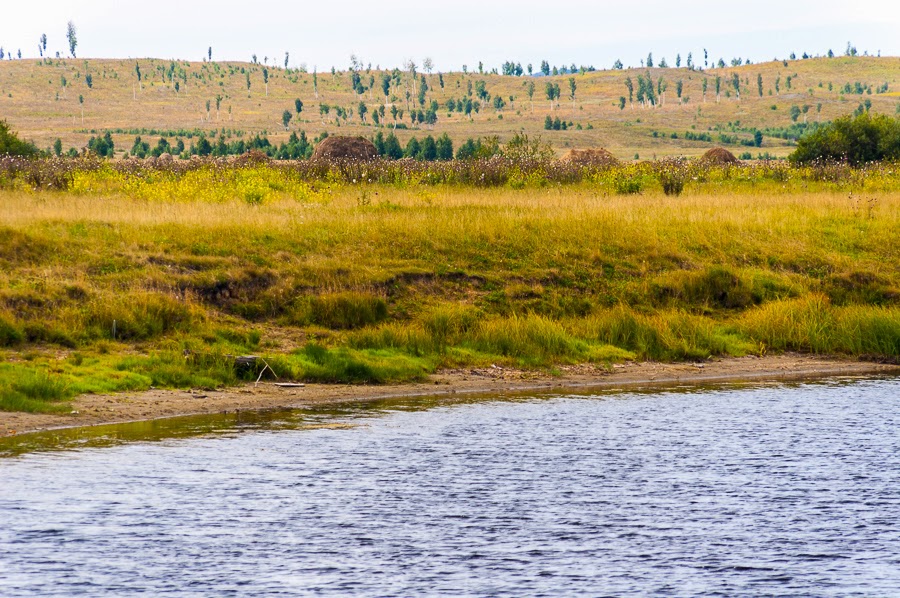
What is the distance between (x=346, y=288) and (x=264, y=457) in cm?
886

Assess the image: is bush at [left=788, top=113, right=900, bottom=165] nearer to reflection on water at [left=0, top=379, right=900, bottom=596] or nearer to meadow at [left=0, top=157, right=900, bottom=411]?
meadow at [left=0, top=157, right=900, bottom=411]

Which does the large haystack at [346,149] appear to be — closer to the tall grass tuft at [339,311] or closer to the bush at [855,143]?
the bush at [855,143]

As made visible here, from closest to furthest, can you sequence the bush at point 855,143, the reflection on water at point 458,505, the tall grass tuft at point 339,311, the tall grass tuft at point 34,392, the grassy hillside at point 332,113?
the reflection on water at point 458,505
the tall grass tuft at point 34,392
the tall grass tuft at point 339,311
the bush at point 855,143
the grassy hillside at point 332,113

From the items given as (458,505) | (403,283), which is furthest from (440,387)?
(458,505)

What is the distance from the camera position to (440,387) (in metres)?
20.1

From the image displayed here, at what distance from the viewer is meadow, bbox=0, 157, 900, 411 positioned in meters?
20.0

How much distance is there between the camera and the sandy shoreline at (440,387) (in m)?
16.8

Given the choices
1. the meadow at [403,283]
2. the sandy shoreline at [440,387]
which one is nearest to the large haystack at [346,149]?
the meadow at [403,283]

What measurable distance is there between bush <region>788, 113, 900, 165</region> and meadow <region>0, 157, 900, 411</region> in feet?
66.5

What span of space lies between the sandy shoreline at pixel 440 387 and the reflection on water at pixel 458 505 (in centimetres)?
79

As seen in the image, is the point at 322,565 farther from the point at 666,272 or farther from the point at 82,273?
the point at 666,272

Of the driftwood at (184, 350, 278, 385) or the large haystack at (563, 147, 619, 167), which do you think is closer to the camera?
the driftwood at (184, 350, 278, 385)

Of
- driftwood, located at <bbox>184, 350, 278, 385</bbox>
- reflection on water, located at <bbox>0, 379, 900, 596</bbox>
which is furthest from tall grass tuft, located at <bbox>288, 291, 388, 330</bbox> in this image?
reflection on water, located at <bbox>0, 379, 900, 596</bbox>

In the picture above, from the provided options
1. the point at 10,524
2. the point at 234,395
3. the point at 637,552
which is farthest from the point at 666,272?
the point at 10,524
